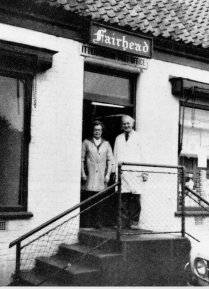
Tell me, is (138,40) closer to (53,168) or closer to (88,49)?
(88,49)

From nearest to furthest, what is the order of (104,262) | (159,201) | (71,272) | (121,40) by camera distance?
(71,272) < (104,262) < (121,40) < (159,201)

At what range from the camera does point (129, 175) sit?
8844 mm

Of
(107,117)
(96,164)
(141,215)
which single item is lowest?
(141,215)

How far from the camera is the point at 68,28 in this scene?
884 cm

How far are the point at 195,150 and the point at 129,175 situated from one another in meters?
2.57

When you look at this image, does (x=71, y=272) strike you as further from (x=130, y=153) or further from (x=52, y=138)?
(x=130, y=153)

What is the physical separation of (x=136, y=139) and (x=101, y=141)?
646 mm

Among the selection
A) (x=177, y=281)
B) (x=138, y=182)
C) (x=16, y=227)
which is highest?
(x=138, y=182)

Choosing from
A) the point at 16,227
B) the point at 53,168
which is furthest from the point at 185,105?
the point at 16,227

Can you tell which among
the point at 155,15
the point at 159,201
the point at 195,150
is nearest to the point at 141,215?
the point at 159,201

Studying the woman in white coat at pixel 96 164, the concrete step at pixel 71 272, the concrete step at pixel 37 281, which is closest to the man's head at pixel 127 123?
the woman in white coat at pixel 96 164

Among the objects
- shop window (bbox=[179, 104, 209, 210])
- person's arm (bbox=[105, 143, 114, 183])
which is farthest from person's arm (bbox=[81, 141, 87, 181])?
shop window (bbox=[179, 104, 209, 210])

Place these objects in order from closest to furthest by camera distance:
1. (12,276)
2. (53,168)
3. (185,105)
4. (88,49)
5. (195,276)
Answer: (195,276) → (12,276) → (53,168) → (88,49) → (185,105)

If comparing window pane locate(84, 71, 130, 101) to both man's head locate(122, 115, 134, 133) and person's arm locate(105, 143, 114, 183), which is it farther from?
person's arm locate(105, 143, 114, 183)
